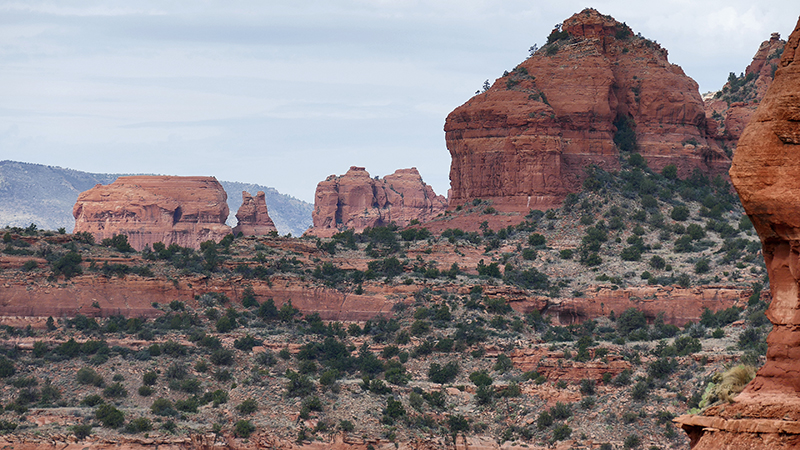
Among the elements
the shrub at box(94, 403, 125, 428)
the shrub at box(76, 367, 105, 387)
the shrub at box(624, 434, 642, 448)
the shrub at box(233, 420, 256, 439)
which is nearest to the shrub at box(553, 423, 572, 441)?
the shrub at box(624, 434, 642, 448)

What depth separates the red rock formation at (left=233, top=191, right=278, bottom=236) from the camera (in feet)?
543

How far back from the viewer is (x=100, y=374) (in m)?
68.1

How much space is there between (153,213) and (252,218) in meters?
13.6

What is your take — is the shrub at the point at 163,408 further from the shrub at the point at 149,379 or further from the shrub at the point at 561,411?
the shrub at the point at 561,411

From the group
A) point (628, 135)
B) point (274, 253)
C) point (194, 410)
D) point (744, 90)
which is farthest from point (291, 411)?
point (744, 90)

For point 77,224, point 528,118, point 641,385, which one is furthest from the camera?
point 77,224

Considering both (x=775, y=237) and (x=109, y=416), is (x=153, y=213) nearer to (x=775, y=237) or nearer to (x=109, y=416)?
(x=109, y=416)

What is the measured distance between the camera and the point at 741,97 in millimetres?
116000

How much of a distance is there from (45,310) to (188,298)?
9.51 meters

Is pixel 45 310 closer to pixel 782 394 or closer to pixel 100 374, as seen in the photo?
pixel 100 374

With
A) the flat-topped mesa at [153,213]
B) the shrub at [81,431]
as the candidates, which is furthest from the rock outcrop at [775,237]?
the flat-topped mesa at [153,213]

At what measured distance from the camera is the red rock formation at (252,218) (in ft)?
543

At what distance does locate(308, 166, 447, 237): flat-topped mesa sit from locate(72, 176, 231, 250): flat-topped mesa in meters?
18.1

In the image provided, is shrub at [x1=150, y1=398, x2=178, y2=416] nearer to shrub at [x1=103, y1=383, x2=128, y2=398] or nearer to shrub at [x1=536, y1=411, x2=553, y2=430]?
shrub at [x1=103, y1=383, x2=128, y2=398]
